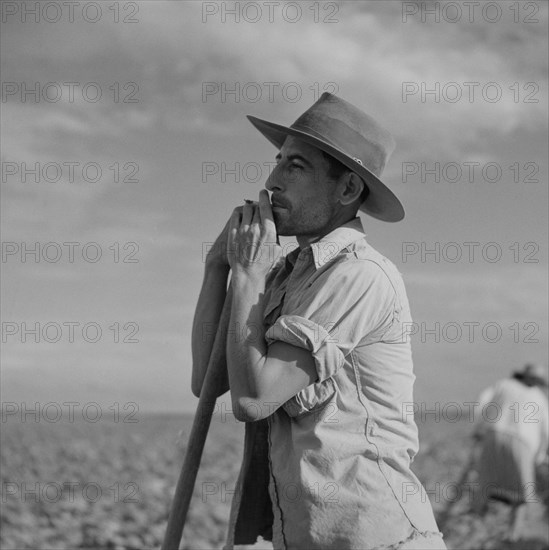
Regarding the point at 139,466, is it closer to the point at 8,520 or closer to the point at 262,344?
the point at 8,520

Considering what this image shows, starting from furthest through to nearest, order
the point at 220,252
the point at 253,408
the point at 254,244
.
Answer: the point at 220,252 < the point at 254,244 < the point at 253,408

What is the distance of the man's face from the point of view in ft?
9.06

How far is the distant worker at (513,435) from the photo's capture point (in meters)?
8.85

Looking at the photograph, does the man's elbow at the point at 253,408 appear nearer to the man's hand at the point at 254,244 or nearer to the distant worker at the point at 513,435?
the man's hand at the point at 254,244

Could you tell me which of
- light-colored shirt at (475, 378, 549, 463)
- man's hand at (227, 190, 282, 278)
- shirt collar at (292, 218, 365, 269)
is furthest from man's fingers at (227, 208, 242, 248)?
light-colored shirt at (475, 378, 549, 463)

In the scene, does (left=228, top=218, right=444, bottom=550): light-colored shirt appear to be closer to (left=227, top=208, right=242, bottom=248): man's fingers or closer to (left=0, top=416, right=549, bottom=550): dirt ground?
(left=227, top=208, right=242, bottom=248): man's fingers

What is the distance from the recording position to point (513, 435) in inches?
352

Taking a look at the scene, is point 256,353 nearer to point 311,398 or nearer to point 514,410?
point 311,398

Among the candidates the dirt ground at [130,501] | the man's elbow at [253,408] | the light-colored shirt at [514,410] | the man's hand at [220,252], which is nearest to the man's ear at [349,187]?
the man's hand at [220,252]

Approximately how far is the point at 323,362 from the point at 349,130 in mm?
740

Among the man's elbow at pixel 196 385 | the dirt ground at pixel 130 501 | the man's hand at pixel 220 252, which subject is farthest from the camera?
the dirt ground at pixel 130 501

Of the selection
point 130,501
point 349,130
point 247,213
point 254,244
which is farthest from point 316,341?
point 130,501

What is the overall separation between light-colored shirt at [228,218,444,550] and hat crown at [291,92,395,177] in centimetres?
31

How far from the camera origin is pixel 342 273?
2.58m
